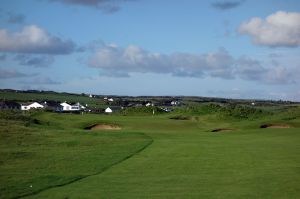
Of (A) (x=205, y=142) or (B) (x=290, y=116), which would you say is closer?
(A) (x=205, y=142)

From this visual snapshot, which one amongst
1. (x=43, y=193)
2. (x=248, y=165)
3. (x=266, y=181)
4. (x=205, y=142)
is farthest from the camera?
(x=205, y=142)

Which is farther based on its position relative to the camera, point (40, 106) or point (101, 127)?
point (40, 106)

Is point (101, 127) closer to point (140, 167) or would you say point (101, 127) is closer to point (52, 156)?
point (52, 156)

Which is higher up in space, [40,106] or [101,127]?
[40,106]

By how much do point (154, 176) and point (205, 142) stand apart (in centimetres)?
1687

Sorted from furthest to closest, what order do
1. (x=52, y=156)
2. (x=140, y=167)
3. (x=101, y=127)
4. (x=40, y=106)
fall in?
(x=40, y=106), (x=101, y=127), (x=52, y=156), (x=140, y=167)

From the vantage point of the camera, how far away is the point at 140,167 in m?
22.8

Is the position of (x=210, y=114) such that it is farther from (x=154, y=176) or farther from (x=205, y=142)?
(x=154, y=176)

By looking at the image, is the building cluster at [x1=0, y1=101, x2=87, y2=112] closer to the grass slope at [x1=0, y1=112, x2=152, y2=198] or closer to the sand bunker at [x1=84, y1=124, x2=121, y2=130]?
the sand bunker at [x1=84, y1=124, x2=121, y2=130]

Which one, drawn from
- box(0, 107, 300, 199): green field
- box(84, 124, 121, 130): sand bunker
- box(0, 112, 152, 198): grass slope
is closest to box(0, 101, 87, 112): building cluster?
box(84, 124, 121, 130): sand bunker

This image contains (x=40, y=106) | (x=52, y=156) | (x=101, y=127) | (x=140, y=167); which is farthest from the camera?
(x=40, y=106)

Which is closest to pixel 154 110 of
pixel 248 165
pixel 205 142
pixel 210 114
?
pixel 210 114

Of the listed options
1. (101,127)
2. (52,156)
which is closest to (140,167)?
(52,156)

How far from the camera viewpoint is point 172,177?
20.0 metres
